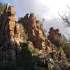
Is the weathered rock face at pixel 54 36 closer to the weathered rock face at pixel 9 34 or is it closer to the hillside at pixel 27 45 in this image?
the hillside at pixel 27 45

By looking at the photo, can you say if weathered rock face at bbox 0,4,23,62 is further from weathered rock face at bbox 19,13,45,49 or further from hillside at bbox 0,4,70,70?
weathered rock face at bbox 19,13,45,49

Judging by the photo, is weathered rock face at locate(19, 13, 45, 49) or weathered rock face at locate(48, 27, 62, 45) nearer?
weathered rock face at locate(19, 13, 45, 49)

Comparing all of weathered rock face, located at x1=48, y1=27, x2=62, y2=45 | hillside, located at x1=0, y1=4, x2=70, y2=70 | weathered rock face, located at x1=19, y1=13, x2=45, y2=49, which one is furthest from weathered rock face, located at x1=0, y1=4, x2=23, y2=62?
weathered rock face, located at x1=48, y1=27, x2=62, y2=45

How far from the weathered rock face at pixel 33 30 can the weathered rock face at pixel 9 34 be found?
6591mm

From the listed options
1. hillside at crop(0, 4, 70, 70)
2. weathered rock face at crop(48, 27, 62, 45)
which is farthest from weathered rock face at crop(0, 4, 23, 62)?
weathered rock face at crop(48, 27, 62, 45)

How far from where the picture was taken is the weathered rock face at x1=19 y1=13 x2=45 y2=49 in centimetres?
6875

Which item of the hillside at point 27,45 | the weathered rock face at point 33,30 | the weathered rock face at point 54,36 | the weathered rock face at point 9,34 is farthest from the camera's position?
the weathered rock face at point 54,36

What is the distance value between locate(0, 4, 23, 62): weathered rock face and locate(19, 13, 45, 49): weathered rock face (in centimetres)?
659

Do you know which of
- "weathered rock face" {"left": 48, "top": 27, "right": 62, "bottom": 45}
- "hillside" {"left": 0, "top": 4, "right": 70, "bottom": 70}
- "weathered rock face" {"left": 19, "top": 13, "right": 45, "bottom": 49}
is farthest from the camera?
"weathered rock face" {"left": 48, "top": 27, "right": 62, "bottom": 45}

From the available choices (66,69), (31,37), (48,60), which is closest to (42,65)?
(48,60)

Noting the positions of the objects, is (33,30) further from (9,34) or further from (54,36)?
(9,34)

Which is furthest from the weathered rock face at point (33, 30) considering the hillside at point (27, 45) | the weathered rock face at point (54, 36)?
the weathered rock face at point (54, 36)

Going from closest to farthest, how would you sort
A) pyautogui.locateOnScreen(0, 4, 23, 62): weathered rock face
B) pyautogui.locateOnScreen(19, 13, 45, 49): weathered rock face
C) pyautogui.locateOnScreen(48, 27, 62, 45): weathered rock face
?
pyautogui.locateOnScreen(0, 4, 23, 62): weathered rock face → pyautogui.locateOnScreen(19, 13, 45, 49): weathered rock face → pyautogui.locateOnScreen(48, 27, 62, 45): weathered rock face

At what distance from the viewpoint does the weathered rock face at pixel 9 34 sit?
55719 millimetres
